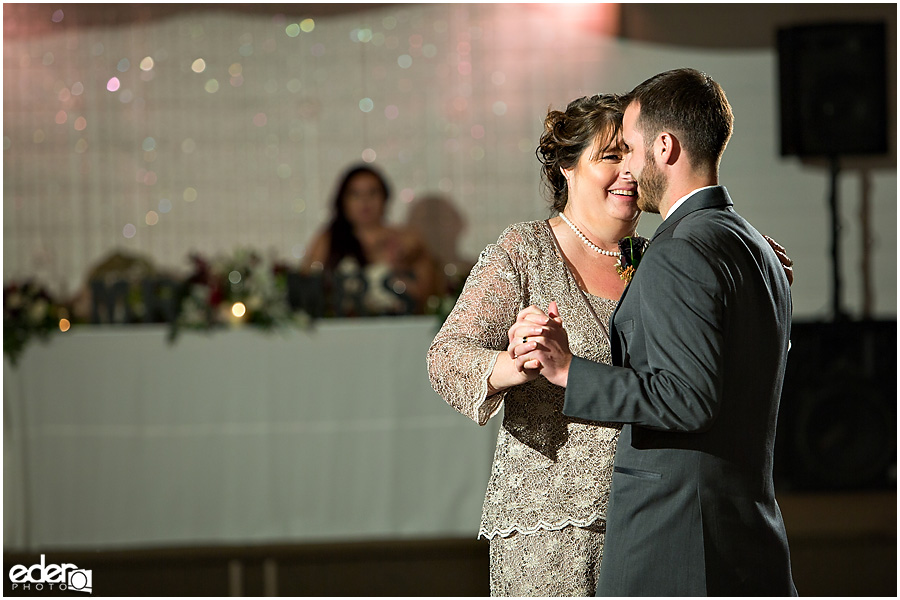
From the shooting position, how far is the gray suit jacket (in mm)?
1354

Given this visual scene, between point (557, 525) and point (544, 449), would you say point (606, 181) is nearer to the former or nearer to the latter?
point (544, 449)

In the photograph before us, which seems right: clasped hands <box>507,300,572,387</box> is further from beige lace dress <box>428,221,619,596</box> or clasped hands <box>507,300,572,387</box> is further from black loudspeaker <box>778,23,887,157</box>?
black loudspeaker <box>778,23,887,157</box>

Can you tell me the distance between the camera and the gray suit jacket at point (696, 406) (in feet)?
4.44

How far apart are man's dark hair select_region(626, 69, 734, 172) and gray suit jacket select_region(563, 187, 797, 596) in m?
0.08

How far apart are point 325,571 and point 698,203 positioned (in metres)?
2.89

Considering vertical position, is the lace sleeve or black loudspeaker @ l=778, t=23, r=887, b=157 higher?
black loudspeaker @ l=778, t=23, r=887, b=157

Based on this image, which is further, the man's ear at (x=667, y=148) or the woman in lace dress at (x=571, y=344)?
the woman in lace dress at (x=571, y=344)

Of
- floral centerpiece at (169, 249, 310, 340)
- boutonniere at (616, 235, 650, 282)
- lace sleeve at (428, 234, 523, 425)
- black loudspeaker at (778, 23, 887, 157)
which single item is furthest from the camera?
black loudspeaker at (778, 23, 887, 157)

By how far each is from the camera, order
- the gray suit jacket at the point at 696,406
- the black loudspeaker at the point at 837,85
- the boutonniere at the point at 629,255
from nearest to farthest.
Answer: the gray suit jacket at the point at 696,406 < the boutonniere at the point at 629,255 < the black loudspeaker at the point at 837,85

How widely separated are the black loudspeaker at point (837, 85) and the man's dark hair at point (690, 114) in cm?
374

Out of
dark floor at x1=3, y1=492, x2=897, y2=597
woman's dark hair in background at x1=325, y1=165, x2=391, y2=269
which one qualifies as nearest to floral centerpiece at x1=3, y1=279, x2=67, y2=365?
dark floor at x1=3, y1=492, x2=897, y2=597

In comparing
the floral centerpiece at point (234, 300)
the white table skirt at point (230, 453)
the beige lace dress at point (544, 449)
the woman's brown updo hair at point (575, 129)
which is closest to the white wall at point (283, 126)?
the floral centerpiece at point (234, 300)

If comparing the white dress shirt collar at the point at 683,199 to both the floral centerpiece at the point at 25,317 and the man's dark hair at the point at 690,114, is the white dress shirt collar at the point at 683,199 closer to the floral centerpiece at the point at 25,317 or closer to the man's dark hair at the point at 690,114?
the man's dark hair at the point at 690,114

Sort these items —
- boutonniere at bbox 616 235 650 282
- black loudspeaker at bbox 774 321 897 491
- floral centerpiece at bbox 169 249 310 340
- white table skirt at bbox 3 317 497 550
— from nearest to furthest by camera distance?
1. boutonniere at bbox 616 235 650 282
2. white table skirt at bbox 3 317 497 550
3. floral centerpiece at bbox 169 249 310 340
4. black loudspeaker at bbox 774 321 897 491
